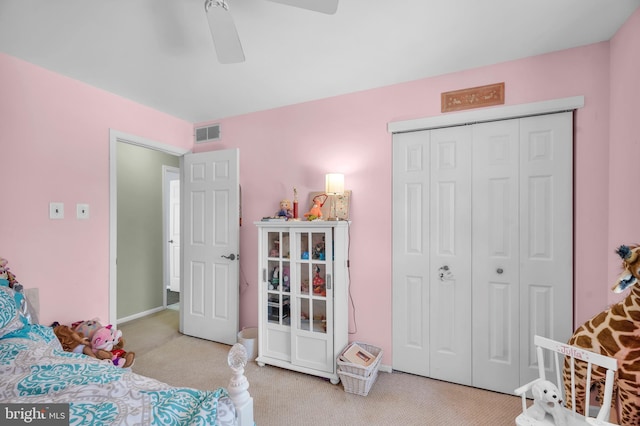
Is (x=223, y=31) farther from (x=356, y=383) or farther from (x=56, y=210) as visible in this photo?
(x=356, y=383)

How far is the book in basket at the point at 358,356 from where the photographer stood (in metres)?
2.29

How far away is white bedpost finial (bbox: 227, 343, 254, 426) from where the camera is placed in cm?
102

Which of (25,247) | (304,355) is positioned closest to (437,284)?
(304,355)

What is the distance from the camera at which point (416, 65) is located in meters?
2.21

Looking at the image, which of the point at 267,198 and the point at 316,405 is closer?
the point at 316,405

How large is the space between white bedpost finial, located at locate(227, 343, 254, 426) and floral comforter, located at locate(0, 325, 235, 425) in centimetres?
3

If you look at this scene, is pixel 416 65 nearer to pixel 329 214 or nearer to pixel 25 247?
pixel 329 214

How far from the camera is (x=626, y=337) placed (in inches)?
50.7

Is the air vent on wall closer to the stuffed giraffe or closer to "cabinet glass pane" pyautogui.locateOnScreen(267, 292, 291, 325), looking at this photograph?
"cabinet glass pane" pyautogui.locateOnScreen(267, 292, 291, 325)

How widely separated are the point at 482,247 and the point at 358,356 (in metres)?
1.32

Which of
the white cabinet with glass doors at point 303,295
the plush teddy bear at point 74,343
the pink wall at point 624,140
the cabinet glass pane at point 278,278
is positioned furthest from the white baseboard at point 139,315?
the pink wall at point 624,140

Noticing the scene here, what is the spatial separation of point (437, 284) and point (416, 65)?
1.74 metres

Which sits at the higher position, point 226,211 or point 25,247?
point 226,211

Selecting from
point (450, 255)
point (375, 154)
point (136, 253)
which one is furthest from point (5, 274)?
point (450, 255)
